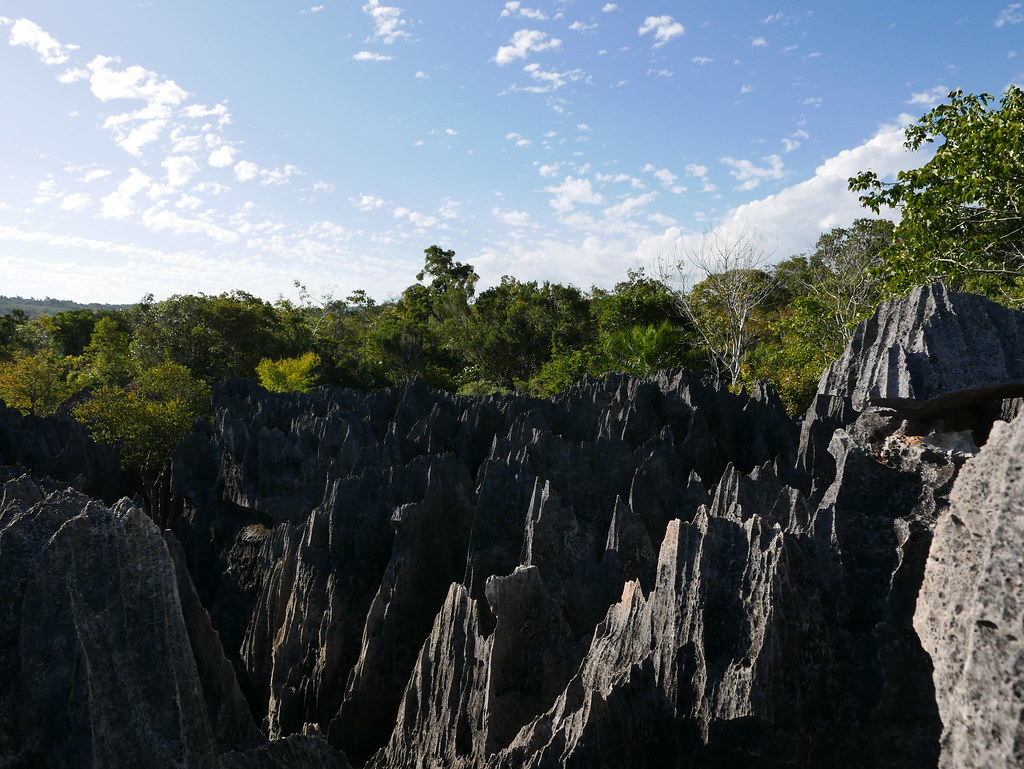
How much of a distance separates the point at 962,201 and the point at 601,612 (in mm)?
10420

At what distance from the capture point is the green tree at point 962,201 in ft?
36.2

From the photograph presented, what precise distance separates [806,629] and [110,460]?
52.3 ft

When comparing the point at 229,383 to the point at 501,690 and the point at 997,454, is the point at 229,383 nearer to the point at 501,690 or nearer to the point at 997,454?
the point at 501,690

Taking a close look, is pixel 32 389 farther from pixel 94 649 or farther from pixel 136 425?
pixel 94 649

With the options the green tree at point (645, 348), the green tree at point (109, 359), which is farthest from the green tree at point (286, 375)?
the green tree at point (645, 348)

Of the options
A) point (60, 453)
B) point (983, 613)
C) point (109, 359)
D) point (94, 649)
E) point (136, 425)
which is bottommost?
point (60, 453)

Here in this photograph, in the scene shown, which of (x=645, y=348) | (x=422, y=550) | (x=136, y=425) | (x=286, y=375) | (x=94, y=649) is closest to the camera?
(x=94, y=649)

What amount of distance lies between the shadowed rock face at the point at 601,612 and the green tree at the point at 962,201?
15.7ft

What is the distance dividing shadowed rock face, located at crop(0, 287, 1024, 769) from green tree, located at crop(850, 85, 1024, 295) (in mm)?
4778

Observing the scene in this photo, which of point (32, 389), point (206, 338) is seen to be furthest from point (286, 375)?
point (32, 389)

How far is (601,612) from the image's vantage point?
264 inches

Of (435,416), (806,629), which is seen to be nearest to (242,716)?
(806,629)

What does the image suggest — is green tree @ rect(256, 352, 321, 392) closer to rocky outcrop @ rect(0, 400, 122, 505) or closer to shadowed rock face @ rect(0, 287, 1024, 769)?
rocky outcrop @ rect(0, 400, 122, 505)

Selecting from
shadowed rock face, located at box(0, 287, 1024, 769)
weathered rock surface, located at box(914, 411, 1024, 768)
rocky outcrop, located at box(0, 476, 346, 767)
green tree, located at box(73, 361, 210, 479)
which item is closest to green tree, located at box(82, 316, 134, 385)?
green tree, located at box(73, 361, 210, 479)
